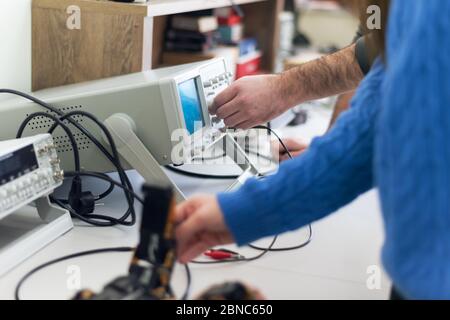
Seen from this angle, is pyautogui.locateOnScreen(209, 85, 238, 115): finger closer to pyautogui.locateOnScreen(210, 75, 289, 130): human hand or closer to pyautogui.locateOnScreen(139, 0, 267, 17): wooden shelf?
pyautogui.locateOnScreen(210, 75, 289, 130): human hand

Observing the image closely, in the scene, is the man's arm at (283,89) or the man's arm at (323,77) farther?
the man's arm at (323,77)

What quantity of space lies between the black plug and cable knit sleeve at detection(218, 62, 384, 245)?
1.58 ft

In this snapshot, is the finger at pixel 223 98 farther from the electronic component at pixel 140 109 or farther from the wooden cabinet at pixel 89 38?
the wooden cabinet at pixel 89 38

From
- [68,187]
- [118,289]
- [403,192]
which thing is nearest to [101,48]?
[68,187]

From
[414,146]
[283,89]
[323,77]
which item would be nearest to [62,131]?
Answer: [283,89]

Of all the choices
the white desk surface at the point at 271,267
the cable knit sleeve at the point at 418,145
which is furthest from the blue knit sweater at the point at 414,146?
the white desk surface at the point at 271,267

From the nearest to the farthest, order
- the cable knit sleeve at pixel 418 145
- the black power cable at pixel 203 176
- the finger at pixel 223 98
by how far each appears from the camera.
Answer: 1. the cable knit sleeve at pixel 418 145
2. the finger at pixel 223 98
3. the black power cable at pixel 203 176

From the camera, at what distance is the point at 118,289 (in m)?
0.61

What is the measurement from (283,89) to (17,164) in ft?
1.99

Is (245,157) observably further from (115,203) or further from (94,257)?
(94,257)

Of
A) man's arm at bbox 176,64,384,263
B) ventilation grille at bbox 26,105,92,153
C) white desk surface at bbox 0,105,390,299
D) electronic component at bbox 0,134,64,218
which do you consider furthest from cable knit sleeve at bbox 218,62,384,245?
ventilation grille at bbox 26,105,92,153

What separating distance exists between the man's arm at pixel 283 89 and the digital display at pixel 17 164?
0.38m

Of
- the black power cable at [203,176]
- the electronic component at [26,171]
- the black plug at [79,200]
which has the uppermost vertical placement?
the electronic component at [26,171]

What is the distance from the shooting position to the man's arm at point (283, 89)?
3.87 ft
